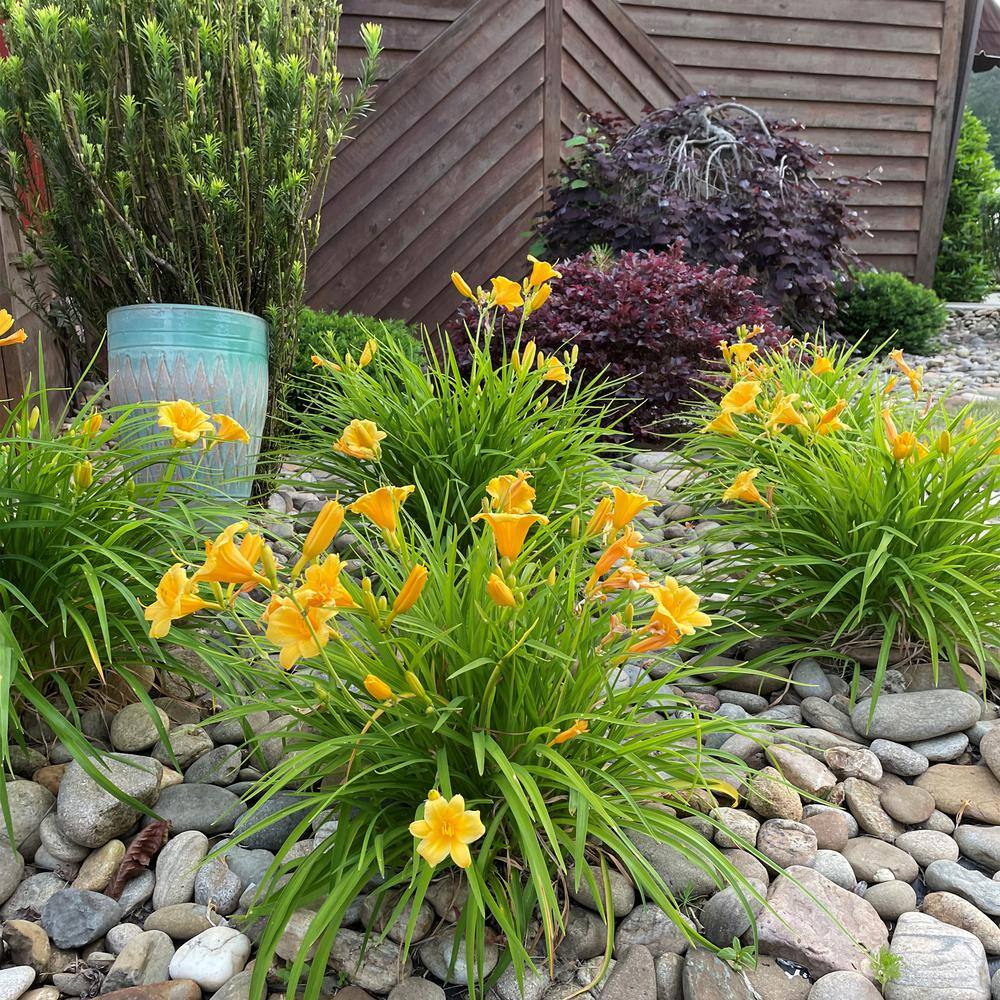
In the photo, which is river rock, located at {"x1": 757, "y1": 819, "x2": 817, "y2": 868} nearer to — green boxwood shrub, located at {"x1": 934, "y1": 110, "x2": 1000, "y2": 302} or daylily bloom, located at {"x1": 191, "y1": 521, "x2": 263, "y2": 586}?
daylily bloom, located at {"x1": 191, "y1": 521, "x2": 263, "y2": 586}

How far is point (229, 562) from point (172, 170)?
2004 millimetres

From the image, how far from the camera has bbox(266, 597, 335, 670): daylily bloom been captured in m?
1.16

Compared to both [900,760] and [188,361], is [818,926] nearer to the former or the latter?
[900,760]

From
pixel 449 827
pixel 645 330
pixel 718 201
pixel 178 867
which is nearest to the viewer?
pixel 449 827

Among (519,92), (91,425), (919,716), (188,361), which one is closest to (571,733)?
(919,716)

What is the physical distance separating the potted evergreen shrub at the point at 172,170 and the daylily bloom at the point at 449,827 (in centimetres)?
182

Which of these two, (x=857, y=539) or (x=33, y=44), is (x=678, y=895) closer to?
(x=857, y=539)

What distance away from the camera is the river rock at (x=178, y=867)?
4.94ft

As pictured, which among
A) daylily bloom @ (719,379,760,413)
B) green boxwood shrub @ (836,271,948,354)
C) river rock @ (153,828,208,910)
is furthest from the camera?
green boxwood shrub @ (836,271,948,354)

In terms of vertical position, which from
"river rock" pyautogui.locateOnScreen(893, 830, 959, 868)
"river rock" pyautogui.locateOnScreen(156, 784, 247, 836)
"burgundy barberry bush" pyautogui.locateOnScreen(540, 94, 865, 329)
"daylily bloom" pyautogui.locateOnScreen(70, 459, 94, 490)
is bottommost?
"river rock" pyautogui.locateOnScreen(893, 830, 959, 868)

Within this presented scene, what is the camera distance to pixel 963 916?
1.50 m

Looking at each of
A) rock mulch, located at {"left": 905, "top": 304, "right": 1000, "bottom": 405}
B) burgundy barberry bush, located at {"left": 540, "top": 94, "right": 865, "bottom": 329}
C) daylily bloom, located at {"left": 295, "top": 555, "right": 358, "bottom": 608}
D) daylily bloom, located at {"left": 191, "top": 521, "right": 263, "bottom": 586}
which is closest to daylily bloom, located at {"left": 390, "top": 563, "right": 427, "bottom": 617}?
daylily bloom, located at {"left": 295, "top": 555, "right": 358, "bottom": 608}

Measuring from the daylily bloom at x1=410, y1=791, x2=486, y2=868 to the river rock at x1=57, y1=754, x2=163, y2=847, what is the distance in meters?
0.78

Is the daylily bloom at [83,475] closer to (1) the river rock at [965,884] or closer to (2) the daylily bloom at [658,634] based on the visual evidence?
(2) the daylily bloom at [658,634]
